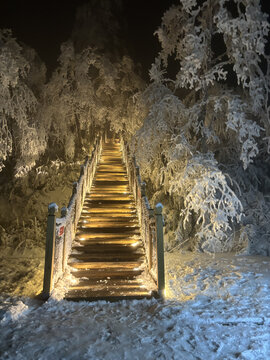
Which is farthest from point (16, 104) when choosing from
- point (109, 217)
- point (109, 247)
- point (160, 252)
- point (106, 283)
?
point (160, 252)

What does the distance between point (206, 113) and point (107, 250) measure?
614 cm

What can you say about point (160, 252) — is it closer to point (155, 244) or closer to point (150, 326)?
point (155, 244)

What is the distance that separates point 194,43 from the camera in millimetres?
8352

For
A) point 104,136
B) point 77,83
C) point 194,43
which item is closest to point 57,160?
point 77,83

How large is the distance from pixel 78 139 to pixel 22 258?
12.1 metres

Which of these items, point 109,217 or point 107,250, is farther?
point 109,217

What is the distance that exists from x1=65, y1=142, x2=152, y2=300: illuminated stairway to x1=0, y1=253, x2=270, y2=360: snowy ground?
1.97 ft

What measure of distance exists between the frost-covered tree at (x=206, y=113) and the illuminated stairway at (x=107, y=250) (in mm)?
1707

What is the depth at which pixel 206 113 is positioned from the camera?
33.3ft

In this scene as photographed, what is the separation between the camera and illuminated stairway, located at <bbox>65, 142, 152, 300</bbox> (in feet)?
20.2

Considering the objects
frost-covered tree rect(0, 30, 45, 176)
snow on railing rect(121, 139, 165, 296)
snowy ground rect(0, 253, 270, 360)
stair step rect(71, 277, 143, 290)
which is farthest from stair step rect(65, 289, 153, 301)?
frost-covered tree rect(0, 30, 45, 176)

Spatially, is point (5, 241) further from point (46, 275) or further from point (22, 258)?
point (46, 275)

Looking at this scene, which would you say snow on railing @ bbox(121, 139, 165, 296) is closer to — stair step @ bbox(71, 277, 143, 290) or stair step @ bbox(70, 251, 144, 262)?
stair step @ bbox(70, 251, 144, 262)

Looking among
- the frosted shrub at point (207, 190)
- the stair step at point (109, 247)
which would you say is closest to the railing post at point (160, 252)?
the stair step at point (109, 247)
